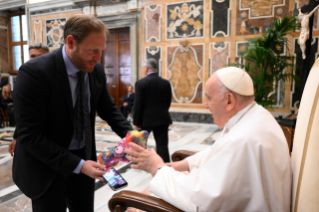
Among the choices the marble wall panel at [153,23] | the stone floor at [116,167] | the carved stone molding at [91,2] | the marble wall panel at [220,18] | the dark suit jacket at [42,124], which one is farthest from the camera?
the carved stone molding at [91,2]

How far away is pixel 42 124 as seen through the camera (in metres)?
1.38

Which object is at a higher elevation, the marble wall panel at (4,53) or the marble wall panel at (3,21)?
the marble wall panel at (3,21)

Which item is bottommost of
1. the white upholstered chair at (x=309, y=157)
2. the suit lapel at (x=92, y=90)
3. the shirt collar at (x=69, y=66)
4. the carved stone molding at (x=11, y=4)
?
the white upholstered chair at (x=309, y=157)

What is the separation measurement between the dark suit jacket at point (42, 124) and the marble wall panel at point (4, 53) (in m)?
13.5

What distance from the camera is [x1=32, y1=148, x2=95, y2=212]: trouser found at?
1.46 meters

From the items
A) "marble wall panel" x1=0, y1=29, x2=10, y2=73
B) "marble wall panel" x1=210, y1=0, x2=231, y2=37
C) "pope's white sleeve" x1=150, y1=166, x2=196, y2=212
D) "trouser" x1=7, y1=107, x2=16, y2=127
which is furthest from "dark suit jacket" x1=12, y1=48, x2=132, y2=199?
"marble wall panel" x1=0, y1=29, x2=10, y2=73

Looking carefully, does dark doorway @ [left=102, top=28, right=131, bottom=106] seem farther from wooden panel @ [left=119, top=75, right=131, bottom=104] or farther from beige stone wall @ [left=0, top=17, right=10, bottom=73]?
beige stone wall @ [left=0, top=17, right=10, bottom=73]

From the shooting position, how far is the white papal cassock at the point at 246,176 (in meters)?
1.23

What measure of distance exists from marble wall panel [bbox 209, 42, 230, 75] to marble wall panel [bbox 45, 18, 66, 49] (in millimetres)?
6527

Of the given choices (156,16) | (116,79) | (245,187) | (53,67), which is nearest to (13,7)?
(116,79)

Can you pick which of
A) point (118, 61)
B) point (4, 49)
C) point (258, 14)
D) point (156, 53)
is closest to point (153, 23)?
point (156, 53)

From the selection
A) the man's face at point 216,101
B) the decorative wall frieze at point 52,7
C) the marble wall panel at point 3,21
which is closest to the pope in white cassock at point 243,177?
the man's face at point 216,101

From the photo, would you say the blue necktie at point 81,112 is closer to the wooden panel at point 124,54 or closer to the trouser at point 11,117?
the trouser at point 11,117

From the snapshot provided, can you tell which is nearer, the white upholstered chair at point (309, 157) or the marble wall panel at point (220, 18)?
the white upholstered chair at point (309, 157)
